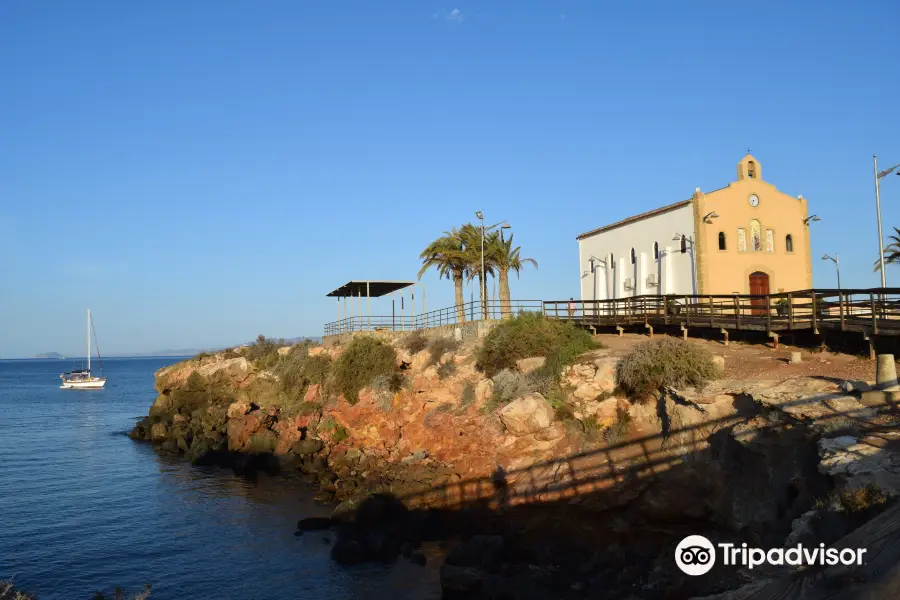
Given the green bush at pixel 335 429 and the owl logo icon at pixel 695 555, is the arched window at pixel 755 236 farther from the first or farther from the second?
the owl logo icon at pixel 695 555

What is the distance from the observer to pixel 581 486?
64.5 feet

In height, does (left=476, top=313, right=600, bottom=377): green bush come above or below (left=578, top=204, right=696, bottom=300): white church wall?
below

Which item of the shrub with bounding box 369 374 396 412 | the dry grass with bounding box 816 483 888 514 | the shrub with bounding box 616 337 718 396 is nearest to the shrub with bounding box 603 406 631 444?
the shrub with bounding box 616 337 718 396

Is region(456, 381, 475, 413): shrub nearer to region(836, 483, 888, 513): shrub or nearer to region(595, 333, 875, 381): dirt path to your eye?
region(595, 333, 875, 381): dirt path

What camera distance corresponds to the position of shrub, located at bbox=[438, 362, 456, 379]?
29.7 m

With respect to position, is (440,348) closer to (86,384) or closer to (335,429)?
(335,429)

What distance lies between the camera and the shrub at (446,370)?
2966 cm

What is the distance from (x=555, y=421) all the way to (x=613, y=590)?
786cm

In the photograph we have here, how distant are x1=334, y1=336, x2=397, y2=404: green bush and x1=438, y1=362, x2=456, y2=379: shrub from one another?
2831 millimetres

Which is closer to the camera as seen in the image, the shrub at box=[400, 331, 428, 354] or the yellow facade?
the shrub at box=[400, 331, 428, 354]

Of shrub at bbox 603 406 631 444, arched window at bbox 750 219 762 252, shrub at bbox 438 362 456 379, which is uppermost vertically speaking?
arched window at bbox 750 219 762 252

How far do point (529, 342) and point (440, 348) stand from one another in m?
6.04

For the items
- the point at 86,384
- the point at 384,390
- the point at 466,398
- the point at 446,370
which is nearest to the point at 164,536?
the point at 466,398

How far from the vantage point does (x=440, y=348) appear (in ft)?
107
